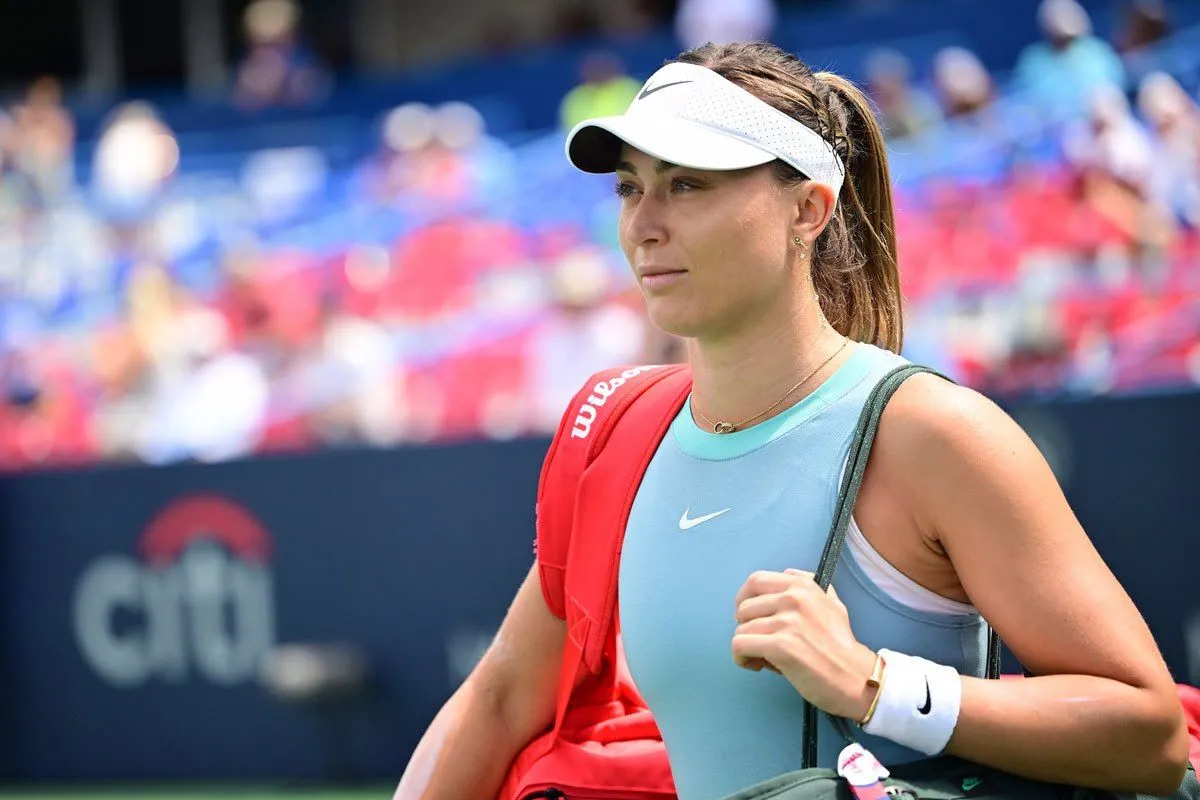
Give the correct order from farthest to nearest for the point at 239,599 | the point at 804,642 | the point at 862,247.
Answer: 1. the point at 239,599
2. the point at 862,247
3. the point at 804,642

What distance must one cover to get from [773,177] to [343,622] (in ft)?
16.6

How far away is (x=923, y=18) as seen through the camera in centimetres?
927

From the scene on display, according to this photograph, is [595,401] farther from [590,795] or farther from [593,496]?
[590,795]

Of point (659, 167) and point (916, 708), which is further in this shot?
point (659, 167)

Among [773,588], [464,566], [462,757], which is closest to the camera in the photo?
[773,588]

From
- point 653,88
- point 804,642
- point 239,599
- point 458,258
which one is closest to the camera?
point 804,642

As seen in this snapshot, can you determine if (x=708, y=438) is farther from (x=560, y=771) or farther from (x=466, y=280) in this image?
(x=466, y=280)

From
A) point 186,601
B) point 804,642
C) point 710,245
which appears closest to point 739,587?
point 804,642

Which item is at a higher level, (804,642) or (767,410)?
(767,410)

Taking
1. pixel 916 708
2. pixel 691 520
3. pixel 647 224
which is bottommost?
pixel 916 708

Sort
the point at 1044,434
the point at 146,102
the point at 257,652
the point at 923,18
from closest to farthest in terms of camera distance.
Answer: the point at 1044,434
the point at 257,652
the point at 923,18
the point at 146,102

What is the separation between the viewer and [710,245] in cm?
194

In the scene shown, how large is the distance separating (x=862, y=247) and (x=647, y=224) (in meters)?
0.36

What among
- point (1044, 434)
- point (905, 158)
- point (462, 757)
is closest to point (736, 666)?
point (462, 757)
